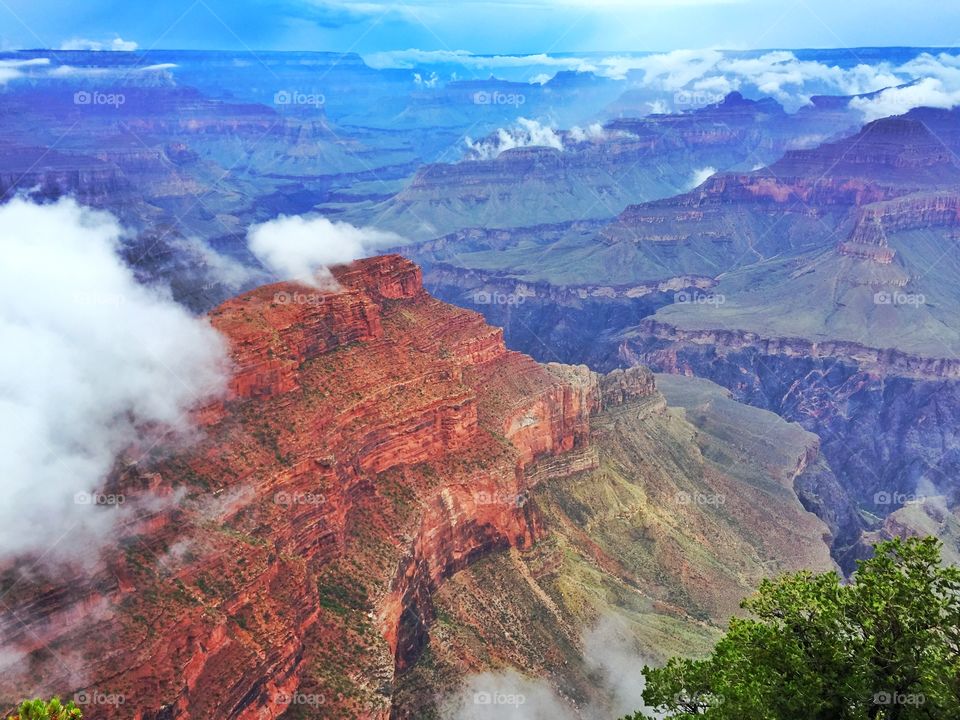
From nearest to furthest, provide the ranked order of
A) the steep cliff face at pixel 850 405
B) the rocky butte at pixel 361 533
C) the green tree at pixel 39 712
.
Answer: the green tree at pixel 39 712 → the rocky butte at pixel 361 533 → the steep cliff face at pixel 850 405

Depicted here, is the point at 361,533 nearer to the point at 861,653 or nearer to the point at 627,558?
the point at 627,558

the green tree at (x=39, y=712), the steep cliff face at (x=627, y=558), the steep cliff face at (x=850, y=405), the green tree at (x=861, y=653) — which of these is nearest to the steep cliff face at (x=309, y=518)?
the steep cliff face at (x=627, y=558)

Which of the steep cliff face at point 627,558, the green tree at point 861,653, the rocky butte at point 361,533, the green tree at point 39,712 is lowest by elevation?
the steep cliff face at point 627,558

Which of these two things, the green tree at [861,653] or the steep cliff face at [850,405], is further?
the steep cliff face at [850,405]

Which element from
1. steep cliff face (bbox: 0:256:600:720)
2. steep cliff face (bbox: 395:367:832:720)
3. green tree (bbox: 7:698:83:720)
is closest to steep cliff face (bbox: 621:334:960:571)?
steep cliff face (bbox: 395:367:832:720)

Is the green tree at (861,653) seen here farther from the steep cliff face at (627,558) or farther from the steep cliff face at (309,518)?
the steep cliff face at (627,558)

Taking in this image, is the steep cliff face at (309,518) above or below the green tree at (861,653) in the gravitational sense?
below
